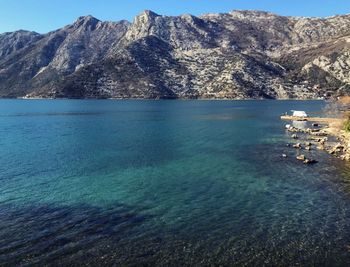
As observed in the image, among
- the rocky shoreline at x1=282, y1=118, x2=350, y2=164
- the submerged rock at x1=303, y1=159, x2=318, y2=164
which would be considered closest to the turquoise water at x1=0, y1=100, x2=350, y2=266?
the submerged rock at x1=303, y1=159, x2=318, y2=164

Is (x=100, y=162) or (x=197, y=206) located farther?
(x=100, y=162)

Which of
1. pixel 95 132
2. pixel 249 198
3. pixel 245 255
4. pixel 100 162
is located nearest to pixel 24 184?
pixel 100 162

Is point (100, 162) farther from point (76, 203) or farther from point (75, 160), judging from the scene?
point (76, 203)

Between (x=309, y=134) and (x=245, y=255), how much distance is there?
3815 inches

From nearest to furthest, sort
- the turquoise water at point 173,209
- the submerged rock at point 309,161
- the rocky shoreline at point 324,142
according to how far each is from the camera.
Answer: the turquoise water at point 173,209 < the submerged rock at point 309,161 < the rocky shoreline at point 324,142

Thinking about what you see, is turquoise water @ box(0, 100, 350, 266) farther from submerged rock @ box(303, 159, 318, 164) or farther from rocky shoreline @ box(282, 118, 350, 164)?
rocky shoreline @ box(282, 118, 350, 164)

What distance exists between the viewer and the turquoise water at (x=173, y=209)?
1410 inches

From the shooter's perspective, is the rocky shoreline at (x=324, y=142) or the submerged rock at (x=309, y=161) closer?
the submerged rock at (x=309, y=161)

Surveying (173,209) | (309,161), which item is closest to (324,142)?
(309,161)

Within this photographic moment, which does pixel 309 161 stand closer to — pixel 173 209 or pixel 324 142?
pixel 324 142

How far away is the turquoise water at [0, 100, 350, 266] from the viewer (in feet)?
117

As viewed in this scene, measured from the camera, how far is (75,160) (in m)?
83.1

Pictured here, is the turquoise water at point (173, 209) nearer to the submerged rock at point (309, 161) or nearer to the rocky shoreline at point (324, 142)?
the submerged rock at point (309, 161)

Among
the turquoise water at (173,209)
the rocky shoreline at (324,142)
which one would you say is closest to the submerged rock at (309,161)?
the rocky shoreline at (324,142)
